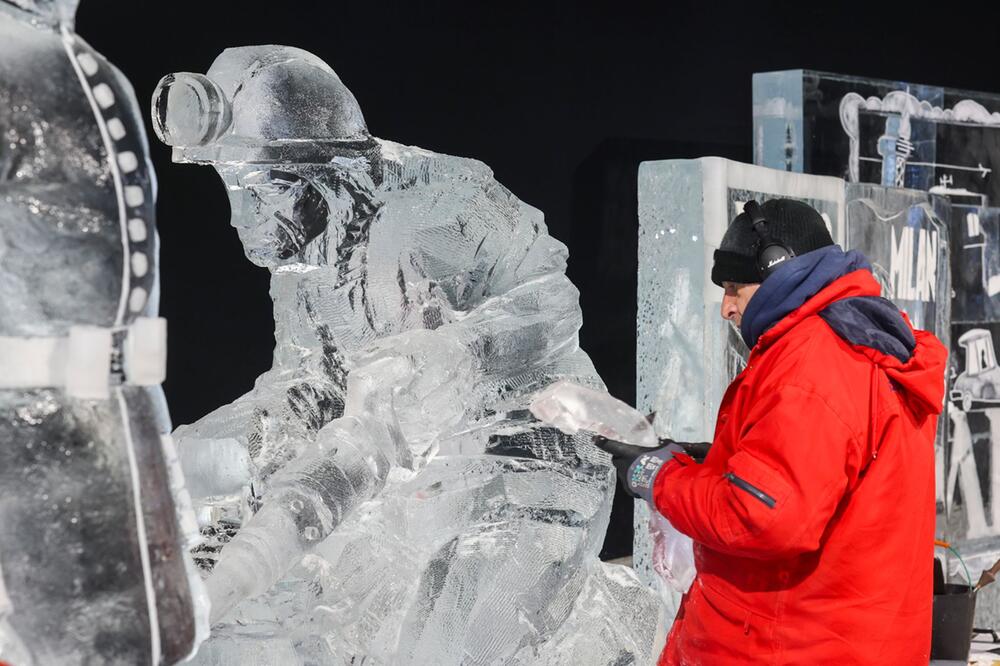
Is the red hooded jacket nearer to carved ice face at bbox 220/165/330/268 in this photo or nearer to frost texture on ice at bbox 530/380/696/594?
frost texture on ice at bbox 530/380/696/594

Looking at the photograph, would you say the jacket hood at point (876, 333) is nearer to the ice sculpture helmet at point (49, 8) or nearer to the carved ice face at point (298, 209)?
the carved ice face at point (298, 209)

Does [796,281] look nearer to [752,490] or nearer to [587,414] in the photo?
[752,490]

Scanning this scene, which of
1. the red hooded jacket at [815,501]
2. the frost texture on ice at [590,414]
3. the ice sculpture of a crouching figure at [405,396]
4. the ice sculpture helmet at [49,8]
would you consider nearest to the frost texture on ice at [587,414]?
the frost texture on ice at [590,414]

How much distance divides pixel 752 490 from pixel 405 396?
0.53 m

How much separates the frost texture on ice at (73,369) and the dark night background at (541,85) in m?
1.46

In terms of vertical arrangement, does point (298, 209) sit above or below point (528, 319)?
above

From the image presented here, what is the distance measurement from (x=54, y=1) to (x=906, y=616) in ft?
4.71

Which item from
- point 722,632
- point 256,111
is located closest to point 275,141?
point 256,111

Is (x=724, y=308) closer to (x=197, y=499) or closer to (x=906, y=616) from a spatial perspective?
(x=906, y=616)

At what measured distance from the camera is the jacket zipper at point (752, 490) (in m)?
1.71

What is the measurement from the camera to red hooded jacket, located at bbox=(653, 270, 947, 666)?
5.67ft

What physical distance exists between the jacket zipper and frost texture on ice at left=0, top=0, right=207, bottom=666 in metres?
0.79

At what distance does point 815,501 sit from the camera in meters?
1.72

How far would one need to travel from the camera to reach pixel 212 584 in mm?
1476
